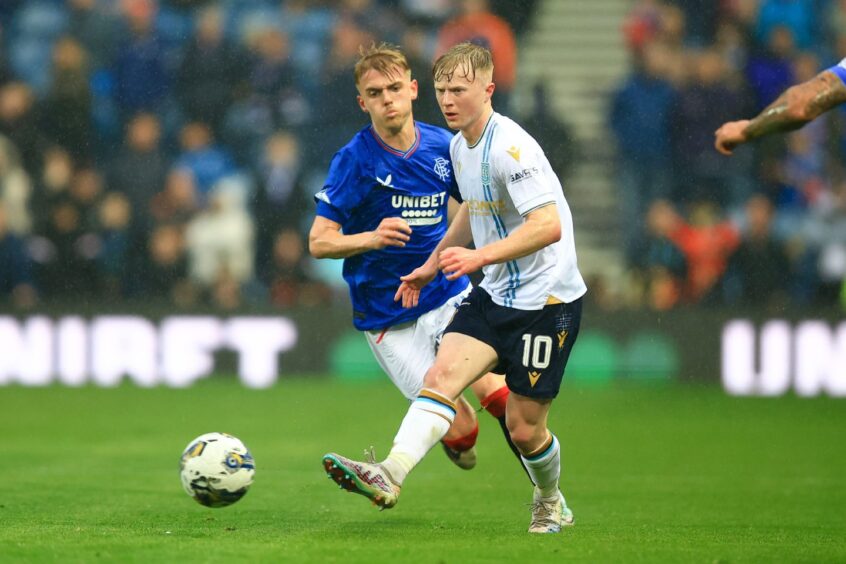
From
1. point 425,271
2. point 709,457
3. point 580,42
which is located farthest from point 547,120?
point 425,271

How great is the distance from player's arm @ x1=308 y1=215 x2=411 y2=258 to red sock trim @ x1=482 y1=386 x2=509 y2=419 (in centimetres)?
101

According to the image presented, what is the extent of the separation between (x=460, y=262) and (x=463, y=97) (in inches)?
33.7

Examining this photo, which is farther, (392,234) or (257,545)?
(392,234)

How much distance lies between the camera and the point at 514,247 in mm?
5949

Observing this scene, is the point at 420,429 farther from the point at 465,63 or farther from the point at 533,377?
the point at 465,63

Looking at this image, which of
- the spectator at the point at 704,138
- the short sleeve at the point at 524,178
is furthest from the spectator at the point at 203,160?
the short sleeve at the point at 524,178

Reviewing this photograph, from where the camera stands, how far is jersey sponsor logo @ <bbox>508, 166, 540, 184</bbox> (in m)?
6.12

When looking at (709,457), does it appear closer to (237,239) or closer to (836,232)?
(836,232)

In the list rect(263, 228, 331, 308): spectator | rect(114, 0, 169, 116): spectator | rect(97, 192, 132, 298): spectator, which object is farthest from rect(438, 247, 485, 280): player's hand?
rect(114, 0, 169, 116): spectator

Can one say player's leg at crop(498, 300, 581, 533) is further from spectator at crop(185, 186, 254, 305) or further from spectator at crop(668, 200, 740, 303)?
spectator at crop(185, 186, 254, 305)

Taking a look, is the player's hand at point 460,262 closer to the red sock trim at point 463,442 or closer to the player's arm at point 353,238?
the player's arm at point 353,238

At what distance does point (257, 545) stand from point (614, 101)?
1088cm

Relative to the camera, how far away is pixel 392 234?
6.36 meters

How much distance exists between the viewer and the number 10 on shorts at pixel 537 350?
6.31 meters
